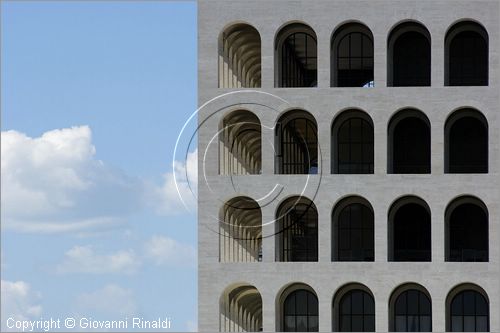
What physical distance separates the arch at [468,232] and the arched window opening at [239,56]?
1355 cm

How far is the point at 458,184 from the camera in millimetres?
93188

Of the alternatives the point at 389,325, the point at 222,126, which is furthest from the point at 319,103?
the point at 389,325

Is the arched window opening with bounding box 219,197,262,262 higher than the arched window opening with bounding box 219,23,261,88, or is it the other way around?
the arched window opening with bounding box 219,23,261,88

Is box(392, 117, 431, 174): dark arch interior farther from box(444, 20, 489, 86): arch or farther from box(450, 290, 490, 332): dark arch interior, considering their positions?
box(450, 290, 490, 332): dark arch interior

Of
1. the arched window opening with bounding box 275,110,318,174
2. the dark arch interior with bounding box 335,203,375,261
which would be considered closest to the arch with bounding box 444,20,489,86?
the arched window opening with bounding box 275,110,318,174

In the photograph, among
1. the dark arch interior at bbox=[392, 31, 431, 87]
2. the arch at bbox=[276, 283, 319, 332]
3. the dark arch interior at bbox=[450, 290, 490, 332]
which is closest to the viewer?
the dark arch interior at bbox=[450, 290, 490, 332]

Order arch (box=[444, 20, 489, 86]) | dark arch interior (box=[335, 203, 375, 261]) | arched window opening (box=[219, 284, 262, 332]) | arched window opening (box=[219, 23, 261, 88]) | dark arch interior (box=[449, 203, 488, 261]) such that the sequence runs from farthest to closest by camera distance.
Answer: arch (box=[444, 20, 489, 86])
arched window opening (box=[219, 23, 261, 88])
dark arch interior (box=[335, 203, 375, 261])
dark arch interior (box=[449, 203, 488, 261])
arched window opening (box=[219, 284, 262, 332])

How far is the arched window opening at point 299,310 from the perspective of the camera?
94938 mm

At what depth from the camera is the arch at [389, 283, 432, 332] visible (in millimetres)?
94000

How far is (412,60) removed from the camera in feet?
319

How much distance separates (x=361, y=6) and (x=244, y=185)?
10977 mm

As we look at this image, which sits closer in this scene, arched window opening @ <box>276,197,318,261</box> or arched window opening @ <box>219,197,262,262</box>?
arched window opening @ <box>276,197,318,261</box>

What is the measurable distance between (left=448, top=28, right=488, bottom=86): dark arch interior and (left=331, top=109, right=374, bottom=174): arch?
5194mm

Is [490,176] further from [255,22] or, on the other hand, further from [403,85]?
[255,22]
